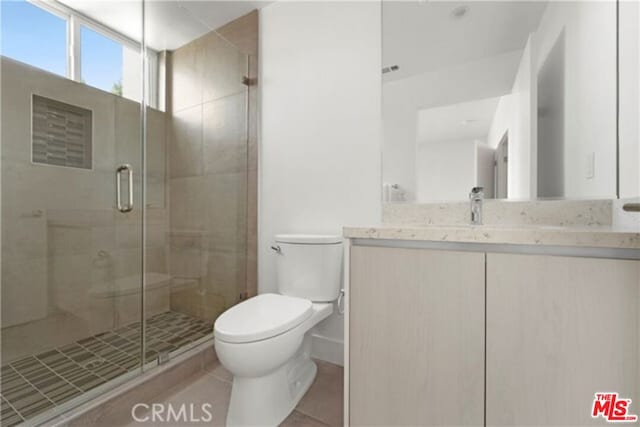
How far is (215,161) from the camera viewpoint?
198 cm

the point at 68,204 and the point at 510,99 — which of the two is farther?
the point at 68,204

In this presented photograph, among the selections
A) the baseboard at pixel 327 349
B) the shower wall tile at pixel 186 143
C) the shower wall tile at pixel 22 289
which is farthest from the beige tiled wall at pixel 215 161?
the shower wall tile at pixel 22 289

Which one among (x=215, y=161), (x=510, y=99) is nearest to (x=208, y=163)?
(x=215, y=161)

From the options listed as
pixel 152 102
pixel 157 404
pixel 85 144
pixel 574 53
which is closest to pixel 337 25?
pixel 574 53

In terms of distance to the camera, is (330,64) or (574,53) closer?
(574,53)

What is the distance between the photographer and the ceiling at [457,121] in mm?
1331

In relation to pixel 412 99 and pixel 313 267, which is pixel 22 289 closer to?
pixel 313 267

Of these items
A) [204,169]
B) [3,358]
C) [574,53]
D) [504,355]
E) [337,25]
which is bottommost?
[3,358]

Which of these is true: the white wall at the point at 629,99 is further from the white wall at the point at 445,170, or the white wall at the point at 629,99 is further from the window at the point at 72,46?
the window at the point at 72,46

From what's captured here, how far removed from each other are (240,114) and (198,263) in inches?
42.4

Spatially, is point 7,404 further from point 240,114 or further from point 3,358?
point 240,114

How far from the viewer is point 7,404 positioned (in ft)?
3.86

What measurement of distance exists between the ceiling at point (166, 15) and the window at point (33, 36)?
0.72 feet

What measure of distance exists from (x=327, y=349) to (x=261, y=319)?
2.29ft
